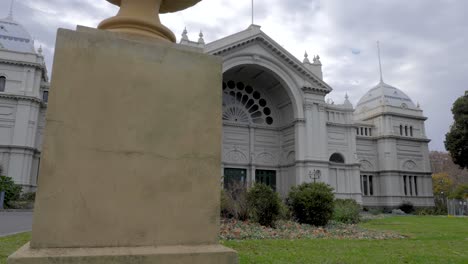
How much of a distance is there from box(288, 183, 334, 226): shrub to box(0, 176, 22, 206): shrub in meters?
19.6

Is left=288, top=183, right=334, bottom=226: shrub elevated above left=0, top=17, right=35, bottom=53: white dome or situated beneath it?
situated beneath

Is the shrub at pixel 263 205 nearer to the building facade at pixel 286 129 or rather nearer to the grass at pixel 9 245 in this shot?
the grass at pixel 9 245

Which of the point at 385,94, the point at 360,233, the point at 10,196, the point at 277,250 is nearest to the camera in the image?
the point at 277,250

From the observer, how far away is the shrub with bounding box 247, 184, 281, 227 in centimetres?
1509

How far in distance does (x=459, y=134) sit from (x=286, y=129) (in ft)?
59.8

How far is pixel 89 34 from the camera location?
101 inches

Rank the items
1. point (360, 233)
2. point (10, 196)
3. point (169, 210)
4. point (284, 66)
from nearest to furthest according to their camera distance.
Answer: point (169, 210) → point (360, 233) → point (10, 196) → point (284, 66)

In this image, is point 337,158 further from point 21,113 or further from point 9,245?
point 9,245

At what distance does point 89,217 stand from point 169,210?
0.52m

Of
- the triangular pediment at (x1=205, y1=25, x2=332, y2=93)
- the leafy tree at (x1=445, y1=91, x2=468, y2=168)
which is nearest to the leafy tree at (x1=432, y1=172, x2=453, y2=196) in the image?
the leafy tree at (x1=445, y1=91, x2=468, y2=168)

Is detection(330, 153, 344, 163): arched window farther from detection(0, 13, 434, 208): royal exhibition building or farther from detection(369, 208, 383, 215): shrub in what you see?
detection(369, 208, 383, 215): shrub

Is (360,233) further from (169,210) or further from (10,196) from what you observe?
(10,196)

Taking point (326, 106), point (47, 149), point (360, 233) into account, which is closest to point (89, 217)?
point (47, 149)

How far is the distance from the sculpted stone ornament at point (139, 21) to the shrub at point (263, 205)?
12.7 meters
